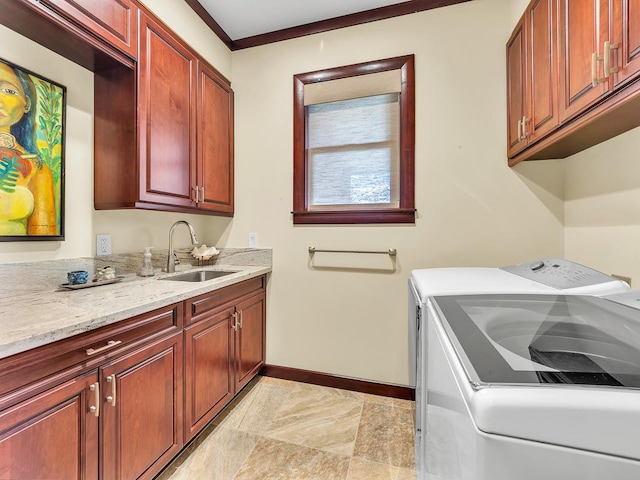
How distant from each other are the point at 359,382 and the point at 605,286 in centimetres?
158

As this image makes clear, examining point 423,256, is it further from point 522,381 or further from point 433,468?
point 522,381

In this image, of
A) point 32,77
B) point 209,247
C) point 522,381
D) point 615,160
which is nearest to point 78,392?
point 522,381

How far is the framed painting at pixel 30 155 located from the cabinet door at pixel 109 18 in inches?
13.8

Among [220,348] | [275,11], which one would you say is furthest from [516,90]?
[220,348]

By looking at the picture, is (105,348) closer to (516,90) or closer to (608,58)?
(608,58)

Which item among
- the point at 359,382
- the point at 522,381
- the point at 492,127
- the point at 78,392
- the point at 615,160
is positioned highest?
the point at 492,127

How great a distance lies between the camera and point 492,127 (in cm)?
194

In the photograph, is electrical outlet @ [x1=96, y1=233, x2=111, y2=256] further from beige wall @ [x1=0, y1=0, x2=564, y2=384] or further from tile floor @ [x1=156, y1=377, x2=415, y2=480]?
tile floor @ [x1=156, y1=377, x2=415, y2=480]

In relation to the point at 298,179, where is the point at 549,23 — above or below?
above

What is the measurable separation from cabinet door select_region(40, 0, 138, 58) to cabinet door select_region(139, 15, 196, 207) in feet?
0.19

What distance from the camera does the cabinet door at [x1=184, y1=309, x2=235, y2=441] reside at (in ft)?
5.04

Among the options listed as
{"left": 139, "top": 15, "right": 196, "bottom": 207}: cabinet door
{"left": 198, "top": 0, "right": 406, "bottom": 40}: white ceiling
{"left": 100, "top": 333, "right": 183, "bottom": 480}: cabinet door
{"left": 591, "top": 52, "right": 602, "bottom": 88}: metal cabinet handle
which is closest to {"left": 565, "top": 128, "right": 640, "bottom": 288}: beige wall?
{"left": 591, "top": 52, "right": 602, "bottom": 88}: metal cabinet handle

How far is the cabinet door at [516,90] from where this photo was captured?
1650mm

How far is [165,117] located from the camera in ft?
5.71
